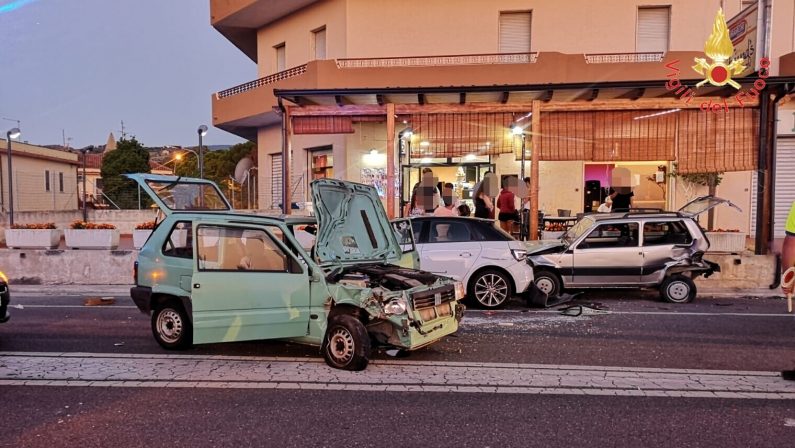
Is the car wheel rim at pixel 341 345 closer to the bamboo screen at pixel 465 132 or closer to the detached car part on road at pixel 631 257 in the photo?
the detached car part on road at pixel 631 257

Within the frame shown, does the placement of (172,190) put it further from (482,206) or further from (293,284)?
(482,206)

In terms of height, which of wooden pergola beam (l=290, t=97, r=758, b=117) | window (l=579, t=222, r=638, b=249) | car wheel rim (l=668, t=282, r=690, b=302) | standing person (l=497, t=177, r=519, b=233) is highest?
wooden pergola beam (l=290, t=97, r=758, b=117)

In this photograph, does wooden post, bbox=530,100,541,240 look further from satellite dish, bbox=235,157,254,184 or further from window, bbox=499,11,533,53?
satellite dish, bbox=235,157,254,184

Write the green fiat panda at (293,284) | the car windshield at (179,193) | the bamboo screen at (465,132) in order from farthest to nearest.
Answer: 1. the bamboo screen at (465,132)
2. the car windshield at (179,193)
3. the green fiat panda at (293,284)

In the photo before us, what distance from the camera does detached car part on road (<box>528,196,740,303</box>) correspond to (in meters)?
9.33

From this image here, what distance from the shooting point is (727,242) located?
1178cm

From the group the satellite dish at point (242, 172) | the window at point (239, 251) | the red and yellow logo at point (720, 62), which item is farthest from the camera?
the satellite dish at point (242, 172)

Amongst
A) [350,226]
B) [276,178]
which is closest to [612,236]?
[350,226]

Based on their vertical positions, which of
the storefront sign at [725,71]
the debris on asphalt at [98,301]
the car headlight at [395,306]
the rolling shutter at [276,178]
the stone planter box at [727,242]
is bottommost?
the debris on asphalt at [98,301]

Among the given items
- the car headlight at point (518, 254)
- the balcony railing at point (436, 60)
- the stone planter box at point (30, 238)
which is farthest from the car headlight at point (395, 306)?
the balcony railing at point (436, 60)

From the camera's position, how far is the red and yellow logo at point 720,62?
1169cm

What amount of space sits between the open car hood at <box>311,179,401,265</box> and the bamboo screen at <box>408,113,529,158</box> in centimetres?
660

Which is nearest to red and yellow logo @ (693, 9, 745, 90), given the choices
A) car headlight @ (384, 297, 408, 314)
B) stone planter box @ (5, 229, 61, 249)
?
car headlight @ (384, 297, 408, 314)

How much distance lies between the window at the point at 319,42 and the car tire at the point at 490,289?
13.4m
